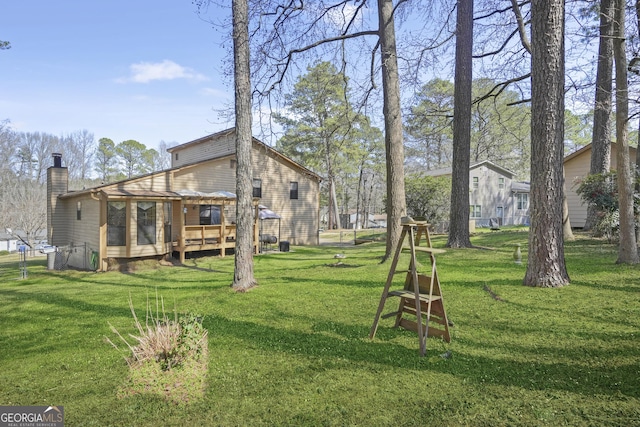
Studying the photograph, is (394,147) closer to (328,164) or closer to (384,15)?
(384,15)

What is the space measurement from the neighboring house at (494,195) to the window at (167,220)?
23542 mm

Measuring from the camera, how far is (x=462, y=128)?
36.6 ft

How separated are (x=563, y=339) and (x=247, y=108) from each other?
708 cm

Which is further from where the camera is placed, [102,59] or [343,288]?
[102,59]

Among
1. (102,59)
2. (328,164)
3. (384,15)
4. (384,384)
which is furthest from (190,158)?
(384,384)

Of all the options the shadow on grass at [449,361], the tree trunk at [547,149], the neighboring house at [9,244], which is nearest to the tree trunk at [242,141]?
the shadow on grass at [449,361]

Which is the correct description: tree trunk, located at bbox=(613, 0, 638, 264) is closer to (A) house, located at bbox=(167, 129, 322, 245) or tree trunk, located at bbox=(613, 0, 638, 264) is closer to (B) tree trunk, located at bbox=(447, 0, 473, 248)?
(B) tree trunk, located at bbox=(447, 0, 473, 248)

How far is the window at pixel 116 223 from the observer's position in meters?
13.4

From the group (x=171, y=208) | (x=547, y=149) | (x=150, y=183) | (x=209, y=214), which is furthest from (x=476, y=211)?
(x=547, y=149)

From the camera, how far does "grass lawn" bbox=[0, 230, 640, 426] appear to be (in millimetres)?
2797

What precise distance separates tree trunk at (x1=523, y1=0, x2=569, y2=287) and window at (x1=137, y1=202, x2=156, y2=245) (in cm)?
1341

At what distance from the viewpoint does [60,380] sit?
12.0 ft

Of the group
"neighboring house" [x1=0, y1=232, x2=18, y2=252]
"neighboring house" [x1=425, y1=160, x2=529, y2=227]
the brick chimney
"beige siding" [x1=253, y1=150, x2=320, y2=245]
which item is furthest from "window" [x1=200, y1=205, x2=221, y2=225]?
"neighboring house" [x1=0, y1=232, x2=18, y2=252]

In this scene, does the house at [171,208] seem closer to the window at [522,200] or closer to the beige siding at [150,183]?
the beige siding at [150,183]
